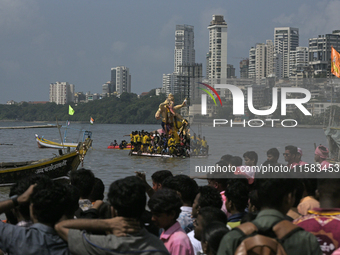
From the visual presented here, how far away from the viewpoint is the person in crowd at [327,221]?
112 inches

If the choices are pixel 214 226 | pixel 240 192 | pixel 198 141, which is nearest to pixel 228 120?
pixel 240 192

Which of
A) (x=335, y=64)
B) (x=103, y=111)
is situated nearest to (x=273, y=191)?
(x=335, y=64)

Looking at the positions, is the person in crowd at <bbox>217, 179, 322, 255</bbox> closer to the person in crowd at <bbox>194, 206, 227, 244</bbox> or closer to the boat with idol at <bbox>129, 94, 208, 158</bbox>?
the person in crowd at <bbox>194, 206, 227, 244</bbox>

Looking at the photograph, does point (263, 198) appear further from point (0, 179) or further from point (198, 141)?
point (198, 141)

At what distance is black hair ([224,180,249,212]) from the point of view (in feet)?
13.7

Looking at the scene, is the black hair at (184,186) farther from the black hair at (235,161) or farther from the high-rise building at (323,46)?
the high-rise building at (323,46)

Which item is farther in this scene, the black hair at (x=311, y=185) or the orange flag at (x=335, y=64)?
the orange flag at (x=335, y=64)

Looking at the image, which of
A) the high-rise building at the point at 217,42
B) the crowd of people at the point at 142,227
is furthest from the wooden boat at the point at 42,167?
the high-rise building at the point at 217,42

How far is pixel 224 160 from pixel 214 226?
2.80 meters

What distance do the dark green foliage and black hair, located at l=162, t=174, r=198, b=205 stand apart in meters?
114

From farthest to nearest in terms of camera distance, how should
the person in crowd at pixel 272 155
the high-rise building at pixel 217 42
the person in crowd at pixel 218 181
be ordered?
1. the high-rise building at pixel 217 42
2. the person in crowd at pixel 272 155
3. the person in crowd at pixel 218 181

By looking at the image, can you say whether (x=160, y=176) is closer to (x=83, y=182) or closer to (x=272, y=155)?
(x=83, y=182)

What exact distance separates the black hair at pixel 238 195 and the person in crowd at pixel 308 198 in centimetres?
61

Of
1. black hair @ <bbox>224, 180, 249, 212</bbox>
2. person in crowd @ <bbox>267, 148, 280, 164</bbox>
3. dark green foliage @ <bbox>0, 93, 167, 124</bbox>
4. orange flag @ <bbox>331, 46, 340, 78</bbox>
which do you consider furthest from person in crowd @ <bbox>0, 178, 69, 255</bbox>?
dark green foliage @ <bbox>0, 93, 167, 124</bbox>
